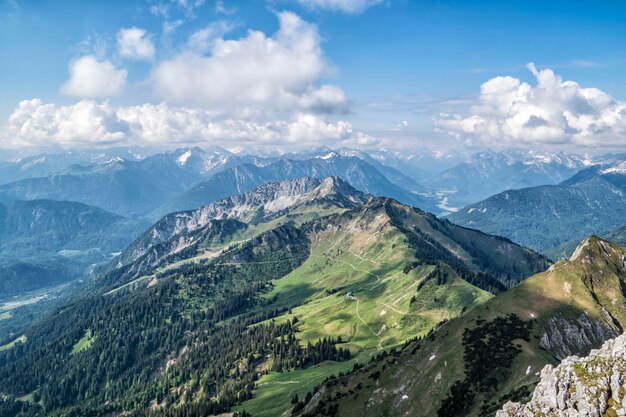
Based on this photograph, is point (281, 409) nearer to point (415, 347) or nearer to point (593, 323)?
point (415, 347)

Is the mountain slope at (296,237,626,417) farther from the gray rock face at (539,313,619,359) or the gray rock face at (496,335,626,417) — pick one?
the gray rock face at (496,335,626,417)

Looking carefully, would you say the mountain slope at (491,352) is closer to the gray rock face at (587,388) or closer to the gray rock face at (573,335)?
the gray rock face at (573,335)

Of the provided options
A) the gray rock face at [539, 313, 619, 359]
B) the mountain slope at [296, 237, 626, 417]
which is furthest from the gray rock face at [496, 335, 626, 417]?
the gray rock face at [539, 313, 619, 359]

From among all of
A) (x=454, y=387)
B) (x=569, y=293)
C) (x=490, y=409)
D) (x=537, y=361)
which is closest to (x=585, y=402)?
(x=490, y=409)

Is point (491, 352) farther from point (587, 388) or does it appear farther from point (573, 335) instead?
point (587, 388)

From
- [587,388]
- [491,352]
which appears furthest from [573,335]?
[587,388]

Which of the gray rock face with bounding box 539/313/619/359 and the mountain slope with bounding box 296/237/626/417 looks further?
the gray rock face with bounding box 539/313/619/359

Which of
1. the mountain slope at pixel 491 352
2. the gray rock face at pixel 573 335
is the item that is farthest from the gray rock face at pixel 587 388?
the gray rock face at pixel 573 335

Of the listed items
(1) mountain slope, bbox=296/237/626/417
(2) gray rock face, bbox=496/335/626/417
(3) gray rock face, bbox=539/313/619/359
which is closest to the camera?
(2) gray rock face, bbox=496/335/626/417
